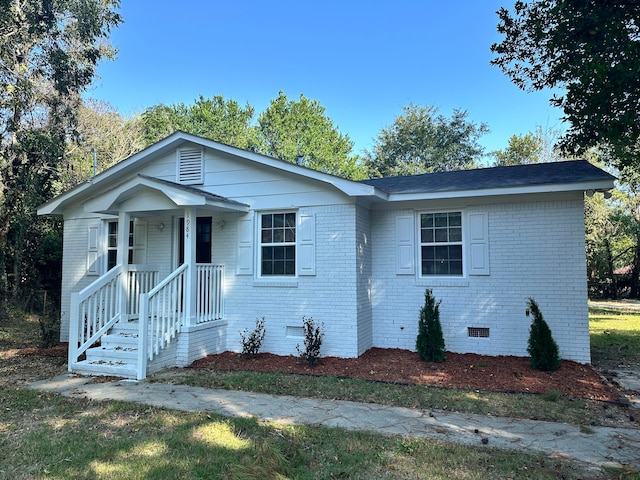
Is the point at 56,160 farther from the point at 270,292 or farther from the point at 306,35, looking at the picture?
the point at 306,35

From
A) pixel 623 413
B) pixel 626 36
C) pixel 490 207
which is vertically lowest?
pixel 623 413

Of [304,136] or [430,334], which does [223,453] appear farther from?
[304,136]

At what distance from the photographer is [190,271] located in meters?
7.71

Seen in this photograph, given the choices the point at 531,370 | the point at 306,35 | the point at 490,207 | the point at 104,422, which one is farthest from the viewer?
the point at 306,35

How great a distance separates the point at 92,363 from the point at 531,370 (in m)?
7.48

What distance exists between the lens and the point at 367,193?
7.41 m

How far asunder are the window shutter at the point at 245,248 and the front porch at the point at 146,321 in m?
0.50

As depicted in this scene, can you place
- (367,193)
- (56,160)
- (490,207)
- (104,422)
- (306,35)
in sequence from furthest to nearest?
(306,35)
(56,160)
(490,207)
(367,193)
(104,422)

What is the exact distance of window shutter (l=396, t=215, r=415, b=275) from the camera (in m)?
8.38

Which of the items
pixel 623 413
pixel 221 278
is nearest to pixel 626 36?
pixel 623 413

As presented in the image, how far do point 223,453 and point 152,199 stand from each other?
5490 millimetres

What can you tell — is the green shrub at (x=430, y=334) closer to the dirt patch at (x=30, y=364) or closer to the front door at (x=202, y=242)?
the front door at (x=202, y=242)

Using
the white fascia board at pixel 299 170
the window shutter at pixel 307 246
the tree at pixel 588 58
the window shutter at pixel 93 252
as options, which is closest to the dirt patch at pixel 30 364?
the window shutter at pixel 93 252

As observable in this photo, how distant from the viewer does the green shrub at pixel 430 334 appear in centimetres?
741
